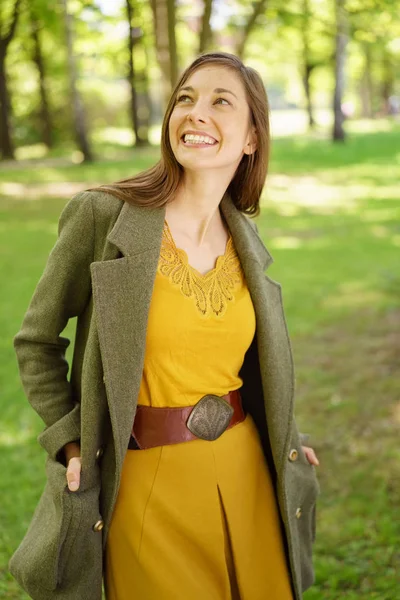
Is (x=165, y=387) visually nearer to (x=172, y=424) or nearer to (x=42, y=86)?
(x=172, y=424)

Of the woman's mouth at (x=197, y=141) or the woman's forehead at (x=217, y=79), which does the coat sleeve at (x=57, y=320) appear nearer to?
the woman's mouth at (x=197, y=141)

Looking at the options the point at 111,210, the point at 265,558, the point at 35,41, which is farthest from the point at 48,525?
the point at 35,41

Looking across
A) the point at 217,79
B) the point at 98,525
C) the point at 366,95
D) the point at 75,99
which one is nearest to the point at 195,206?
the point at 217,79

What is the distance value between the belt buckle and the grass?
1847 millimetres

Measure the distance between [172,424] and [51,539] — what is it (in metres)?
0.51

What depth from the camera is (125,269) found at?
230cm

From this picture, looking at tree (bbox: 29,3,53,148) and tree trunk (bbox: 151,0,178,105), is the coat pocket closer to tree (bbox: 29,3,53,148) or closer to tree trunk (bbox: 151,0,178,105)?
tree trunk (bbox: 151,0,178,105)

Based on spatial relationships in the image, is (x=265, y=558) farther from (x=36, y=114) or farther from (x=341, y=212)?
(x=36, y=114)

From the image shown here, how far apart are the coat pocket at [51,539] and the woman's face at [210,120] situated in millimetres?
1093

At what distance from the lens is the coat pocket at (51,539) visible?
230 cm

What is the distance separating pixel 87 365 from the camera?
232cm

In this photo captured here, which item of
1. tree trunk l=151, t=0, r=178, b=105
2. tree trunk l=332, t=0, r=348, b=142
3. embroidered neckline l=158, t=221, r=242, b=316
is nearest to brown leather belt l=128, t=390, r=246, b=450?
embroidered neckline l=158, t=221, r=242, b=316

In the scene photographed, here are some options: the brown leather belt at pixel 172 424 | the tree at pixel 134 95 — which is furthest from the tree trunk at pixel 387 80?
the brown leather belt at pixel 172 424

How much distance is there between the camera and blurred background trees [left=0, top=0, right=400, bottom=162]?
14875mm
